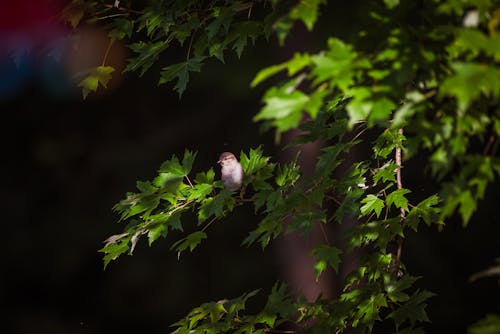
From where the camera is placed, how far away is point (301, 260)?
8.99 feet

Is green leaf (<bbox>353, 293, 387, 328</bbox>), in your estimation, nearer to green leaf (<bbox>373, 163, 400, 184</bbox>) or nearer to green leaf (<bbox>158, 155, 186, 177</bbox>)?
green leaf (<bbox>373, 163, 400, 184</bbox>)

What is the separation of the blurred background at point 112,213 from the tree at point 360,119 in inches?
94.1

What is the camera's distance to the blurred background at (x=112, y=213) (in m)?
5.07

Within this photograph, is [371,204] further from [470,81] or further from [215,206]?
[470,81]

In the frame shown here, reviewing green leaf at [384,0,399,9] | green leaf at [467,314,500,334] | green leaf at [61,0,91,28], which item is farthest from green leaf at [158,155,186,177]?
green leaf at [467,314,500,334]

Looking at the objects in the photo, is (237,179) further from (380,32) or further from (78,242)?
(78,242)

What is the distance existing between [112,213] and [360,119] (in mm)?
3982

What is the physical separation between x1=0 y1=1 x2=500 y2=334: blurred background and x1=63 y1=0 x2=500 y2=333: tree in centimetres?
239

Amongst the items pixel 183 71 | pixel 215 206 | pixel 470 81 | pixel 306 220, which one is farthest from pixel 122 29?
pixel 470 81

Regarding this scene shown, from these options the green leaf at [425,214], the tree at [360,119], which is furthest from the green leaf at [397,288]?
the green leaf at [425,214]

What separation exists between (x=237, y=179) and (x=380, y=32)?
1.09 m

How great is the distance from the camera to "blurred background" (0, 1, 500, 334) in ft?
16.6

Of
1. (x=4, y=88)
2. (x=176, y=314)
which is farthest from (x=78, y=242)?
(x=4, y=88)

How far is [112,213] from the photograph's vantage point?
5824 mm
